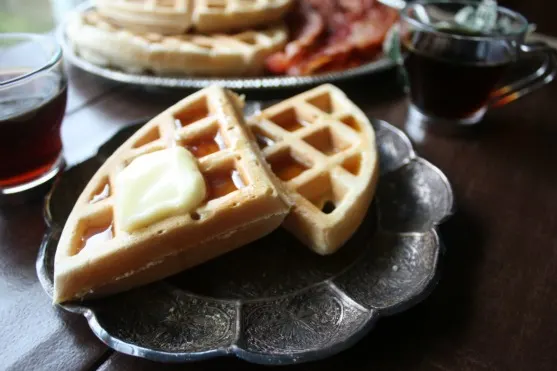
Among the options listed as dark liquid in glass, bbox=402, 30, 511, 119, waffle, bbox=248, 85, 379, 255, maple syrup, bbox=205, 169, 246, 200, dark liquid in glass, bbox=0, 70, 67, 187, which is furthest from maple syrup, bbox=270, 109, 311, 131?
dark liquid in glass, bbox=0, 70, 67, 187

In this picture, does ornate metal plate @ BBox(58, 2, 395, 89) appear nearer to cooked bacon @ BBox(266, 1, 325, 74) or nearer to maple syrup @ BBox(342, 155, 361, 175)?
cooked bacon @ BBox(266, 1, 325, 74)

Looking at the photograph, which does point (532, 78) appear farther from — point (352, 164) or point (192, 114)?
point (192, 114)

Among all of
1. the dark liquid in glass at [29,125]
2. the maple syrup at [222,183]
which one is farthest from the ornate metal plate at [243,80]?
the maple syrup at [222,183]

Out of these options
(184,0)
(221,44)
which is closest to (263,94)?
(221,44)

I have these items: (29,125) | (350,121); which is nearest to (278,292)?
(350,121)

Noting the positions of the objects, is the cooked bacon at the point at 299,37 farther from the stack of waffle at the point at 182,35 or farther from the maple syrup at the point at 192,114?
the maple syrup at the point at 192,114

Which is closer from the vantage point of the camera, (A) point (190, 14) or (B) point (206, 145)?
(B) point (206, 145)
